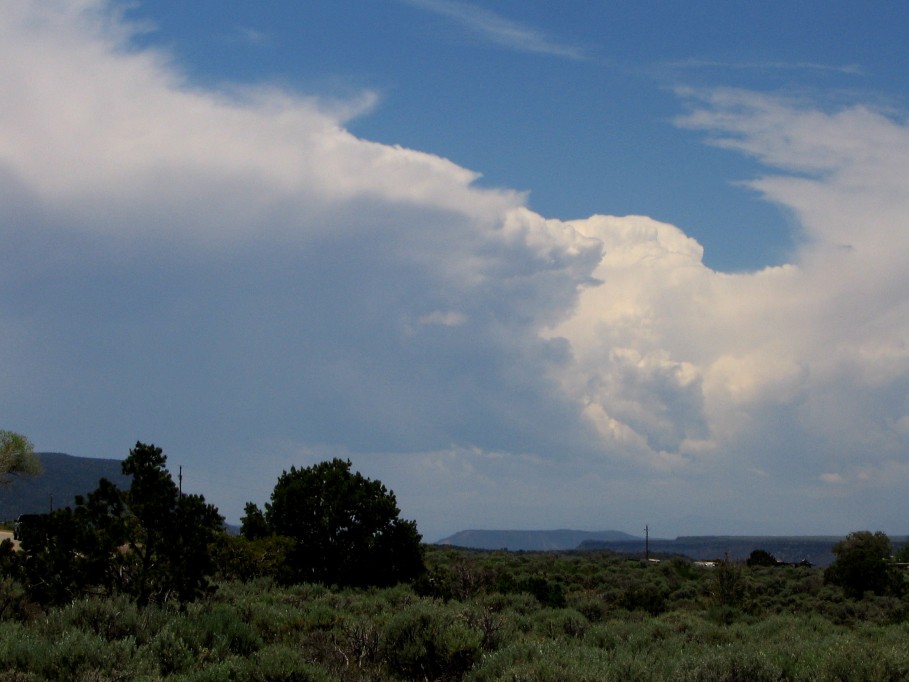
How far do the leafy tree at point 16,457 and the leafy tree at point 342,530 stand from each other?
4040cm

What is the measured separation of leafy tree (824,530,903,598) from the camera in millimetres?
44625

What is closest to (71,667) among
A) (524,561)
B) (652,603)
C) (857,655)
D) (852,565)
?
(857,655)

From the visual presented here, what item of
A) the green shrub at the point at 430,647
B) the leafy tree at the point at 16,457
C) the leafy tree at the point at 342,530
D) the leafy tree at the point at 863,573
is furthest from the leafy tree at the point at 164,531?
the leafy tree at the point at 16,457

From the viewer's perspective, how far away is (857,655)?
1223 centimetres

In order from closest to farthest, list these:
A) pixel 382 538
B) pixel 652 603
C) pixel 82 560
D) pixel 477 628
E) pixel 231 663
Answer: pixel 231 663 < pixel 477 628 < pixel 82 560 < pixel 382 538 < pixel 652 603

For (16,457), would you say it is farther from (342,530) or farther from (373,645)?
(373,645)

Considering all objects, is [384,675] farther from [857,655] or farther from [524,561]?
[524,561]

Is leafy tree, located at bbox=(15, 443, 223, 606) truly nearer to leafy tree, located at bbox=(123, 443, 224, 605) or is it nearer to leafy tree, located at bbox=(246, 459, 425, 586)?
leafy tree, located at bbox=(123, 443, 224, 605)

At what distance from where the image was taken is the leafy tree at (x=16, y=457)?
216 ft

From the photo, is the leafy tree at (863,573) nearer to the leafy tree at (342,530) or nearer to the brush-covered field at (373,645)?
the brush-covered field at (373,645)

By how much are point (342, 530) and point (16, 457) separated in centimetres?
4441

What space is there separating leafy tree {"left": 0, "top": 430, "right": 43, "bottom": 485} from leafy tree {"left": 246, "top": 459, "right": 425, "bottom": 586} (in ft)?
133

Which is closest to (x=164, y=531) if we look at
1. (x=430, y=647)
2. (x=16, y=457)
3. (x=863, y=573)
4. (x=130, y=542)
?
(x=130, y=542)

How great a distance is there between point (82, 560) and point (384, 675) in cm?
666
